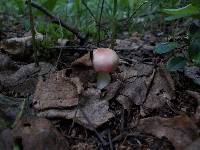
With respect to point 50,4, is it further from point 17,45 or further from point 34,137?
point 34,137

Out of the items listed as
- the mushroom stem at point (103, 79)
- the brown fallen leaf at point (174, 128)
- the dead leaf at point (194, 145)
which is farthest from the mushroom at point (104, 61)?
the dead leaf at point (194, 145)

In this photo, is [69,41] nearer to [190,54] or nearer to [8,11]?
[190,54]

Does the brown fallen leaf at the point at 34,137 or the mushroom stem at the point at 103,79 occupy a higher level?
the mushroom stem at the point at 103,79

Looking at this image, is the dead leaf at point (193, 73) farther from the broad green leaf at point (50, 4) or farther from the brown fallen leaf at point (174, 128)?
the broad green leaf at point (50, 4)

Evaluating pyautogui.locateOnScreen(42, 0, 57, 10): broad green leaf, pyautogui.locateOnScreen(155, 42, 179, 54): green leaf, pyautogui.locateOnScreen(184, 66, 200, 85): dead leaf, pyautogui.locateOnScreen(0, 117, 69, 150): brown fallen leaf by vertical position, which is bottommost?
pyautogui.locateOnScreen(0, 117, 69, 150): brown fallen leaf

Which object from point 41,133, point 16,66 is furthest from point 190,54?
point 16,66

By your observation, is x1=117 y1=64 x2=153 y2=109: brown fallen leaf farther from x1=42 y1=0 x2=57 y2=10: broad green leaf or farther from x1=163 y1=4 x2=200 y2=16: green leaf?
x1=42 y1=0 x2=57 y2=10: broad green leaf

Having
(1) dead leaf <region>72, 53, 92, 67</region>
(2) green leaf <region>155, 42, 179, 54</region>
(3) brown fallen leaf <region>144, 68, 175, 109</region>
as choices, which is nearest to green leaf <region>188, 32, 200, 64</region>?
(2) green leaf <region>155, 42, 179, 54</region>
